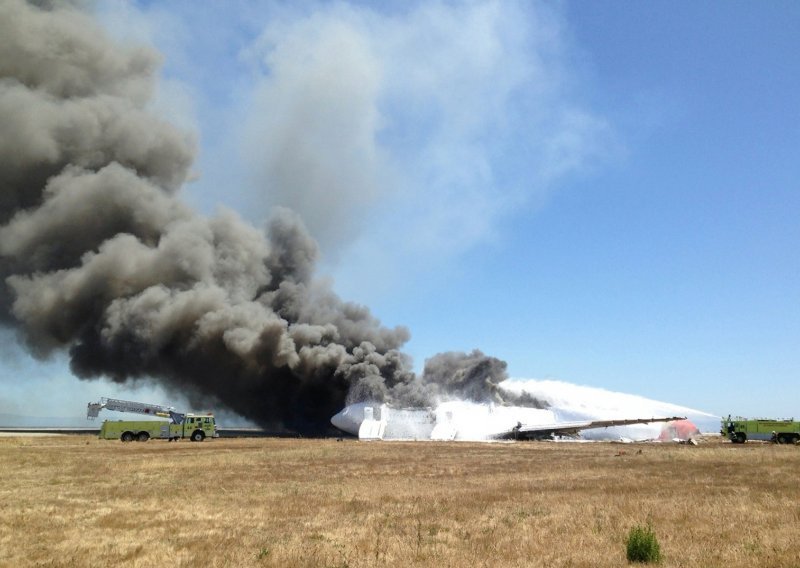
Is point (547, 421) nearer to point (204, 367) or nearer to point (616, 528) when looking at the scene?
point (204, 367)

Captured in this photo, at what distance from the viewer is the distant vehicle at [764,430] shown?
6206 cm

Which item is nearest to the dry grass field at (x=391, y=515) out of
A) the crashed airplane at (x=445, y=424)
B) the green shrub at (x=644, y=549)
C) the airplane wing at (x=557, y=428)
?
the green shrub at (x=644, y=549)

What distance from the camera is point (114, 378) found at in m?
81.9

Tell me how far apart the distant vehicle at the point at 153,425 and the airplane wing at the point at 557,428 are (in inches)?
1451

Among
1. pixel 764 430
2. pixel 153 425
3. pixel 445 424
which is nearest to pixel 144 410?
pixel 153 425

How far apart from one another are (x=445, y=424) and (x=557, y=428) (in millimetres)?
14193

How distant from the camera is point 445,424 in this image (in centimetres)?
7825

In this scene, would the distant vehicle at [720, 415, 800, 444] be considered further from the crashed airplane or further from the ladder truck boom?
the ladder truck boom

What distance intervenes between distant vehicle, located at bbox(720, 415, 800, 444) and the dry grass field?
3663 cm

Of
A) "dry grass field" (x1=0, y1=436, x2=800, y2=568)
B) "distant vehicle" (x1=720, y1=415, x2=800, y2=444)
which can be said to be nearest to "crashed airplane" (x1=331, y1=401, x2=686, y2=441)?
"distant vehicle" (x1=720, y1=415, x2=800, y2=444)

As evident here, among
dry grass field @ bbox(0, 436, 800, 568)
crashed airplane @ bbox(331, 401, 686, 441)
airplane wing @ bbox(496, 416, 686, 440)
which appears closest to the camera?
dry grass field @ bbox(0, 436, 800, 568)

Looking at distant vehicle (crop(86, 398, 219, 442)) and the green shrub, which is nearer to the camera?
the green shrub

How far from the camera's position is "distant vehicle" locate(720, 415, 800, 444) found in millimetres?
62062

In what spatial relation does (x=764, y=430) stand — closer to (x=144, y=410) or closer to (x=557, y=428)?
(x=557, y=428)
